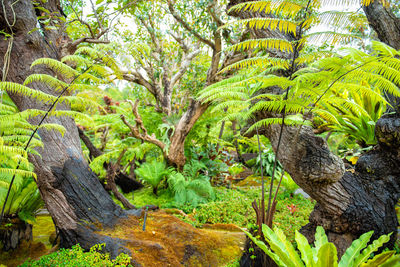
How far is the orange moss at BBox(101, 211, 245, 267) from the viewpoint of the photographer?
2244 mm

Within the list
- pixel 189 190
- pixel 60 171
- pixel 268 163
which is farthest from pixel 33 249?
pixel 268 163

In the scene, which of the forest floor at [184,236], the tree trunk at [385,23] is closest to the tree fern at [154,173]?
the forest floor at [184,236]

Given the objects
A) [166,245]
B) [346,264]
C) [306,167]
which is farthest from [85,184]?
[346,264]

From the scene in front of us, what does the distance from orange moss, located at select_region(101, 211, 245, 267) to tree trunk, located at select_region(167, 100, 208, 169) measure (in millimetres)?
2208

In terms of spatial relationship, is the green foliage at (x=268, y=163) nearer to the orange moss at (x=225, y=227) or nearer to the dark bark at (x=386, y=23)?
the orange moss at (x=225, y=227)

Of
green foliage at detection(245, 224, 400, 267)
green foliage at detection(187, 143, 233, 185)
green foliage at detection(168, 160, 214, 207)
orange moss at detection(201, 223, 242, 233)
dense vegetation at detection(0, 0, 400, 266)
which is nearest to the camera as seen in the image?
green foliage at detection(245, 224, 400, 267)

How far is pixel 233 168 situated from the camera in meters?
6.38

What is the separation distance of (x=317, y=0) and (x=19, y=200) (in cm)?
361

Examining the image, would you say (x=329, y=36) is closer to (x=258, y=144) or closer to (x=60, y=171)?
(x=258, y=144)

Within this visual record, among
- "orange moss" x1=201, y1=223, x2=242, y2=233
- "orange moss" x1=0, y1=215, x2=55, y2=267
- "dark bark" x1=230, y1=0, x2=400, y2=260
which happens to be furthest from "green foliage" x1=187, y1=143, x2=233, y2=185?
"dark bark" x1=230, y1=0, x2=400, y2=260

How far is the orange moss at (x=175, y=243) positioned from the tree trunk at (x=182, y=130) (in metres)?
2.21

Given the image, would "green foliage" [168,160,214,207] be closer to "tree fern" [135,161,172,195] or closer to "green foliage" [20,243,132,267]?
"tree fern" [135,161,172,195]

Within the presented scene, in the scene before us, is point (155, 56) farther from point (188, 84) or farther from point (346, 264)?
point (346, 264)

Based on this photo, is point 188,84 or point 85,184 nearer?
point 85,184
